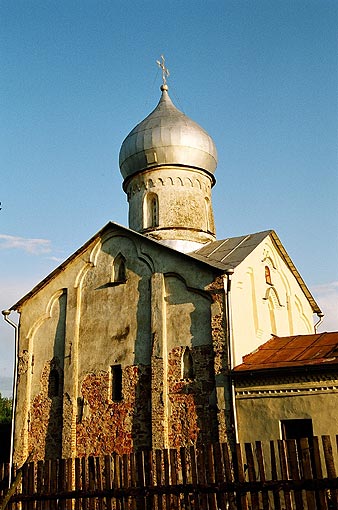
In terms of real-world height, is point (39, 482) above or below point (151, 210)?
below

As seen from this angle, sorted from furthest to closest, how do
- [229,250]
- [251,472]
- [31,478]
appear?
[229,250]
[31,478]
[251,472]

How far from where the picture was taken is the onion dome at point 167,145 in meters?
16.6

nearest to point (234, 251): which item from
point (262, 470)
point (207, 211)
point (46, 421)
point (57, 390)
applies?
point (207, 211)

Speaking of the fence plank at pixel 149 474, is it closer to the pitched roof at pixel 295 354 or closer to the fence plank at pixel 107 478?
the fence plank at pixel 107 478

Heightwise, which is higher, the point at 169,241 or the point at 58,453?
the point at 169,241

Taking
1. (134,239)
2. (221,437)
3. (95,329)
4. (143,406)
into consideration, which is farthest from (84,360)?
(221,437)

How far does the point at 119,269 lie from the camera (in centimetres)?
1389

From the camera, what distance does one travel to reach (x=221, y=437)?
10766 mm

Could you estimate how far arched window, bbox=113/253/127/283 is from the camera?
13.7 m

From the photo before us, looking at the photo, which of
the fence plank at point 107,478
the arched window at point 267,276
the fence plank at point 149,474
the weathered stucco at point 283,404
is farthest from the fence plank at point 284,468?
the arched window at point 267,276

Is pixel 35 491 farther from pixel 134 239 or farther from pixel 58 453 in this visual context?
pixel 134 239

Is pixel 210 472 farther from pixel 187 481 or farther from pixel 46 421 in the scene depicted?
pixel 46 421

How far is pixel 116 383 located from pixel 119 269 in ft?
9.27

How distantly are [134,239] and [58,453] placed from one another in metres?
5.41
